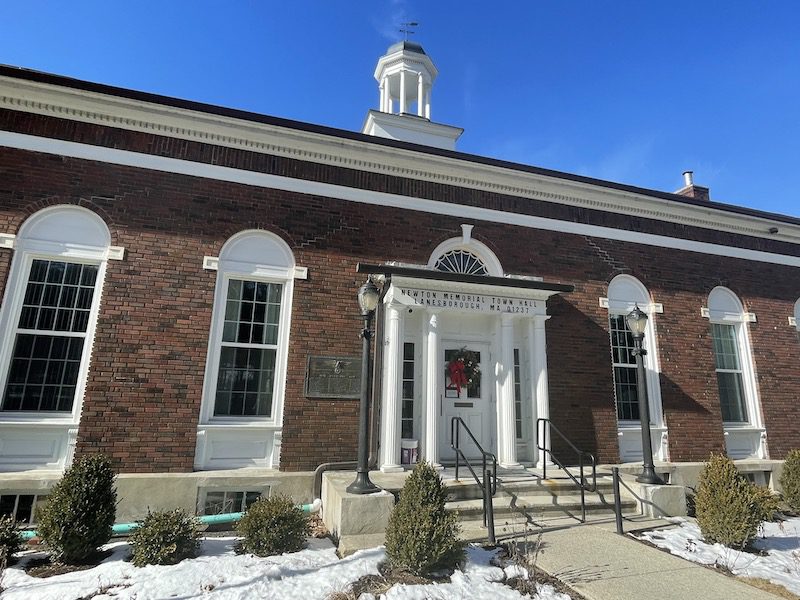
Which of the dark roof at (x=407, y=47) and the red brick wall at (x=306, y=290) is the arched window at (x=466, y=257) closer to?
the red brick wall at (x=306, y=290)

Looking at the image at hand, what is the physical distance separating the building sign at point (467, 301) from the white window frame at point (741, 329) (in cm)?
542

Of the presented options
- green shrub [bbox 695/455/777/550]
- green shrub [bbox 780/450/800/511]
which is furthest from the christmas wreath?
green shrub [bbox 780/450/800/511]

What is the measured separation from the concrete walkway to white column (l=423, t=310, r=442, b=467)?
7.83 ft

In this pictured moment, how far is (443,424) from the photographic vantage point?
9.04 meters

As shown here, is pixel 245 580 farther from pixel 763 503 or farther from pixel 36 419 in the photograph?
pixel 763 503

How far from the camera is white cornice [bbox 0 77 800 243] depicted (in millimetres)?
8023

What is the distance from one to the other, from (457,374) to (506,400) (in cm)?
106

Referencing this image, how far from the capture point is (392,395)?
830 centimetres

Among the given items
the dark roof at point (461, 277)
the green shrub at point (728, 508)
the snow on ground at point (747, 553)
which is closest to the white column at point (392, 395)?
the dark roof at point (461, 277)

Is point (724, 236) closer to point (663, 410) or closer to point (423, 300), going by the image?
point (663, 410)

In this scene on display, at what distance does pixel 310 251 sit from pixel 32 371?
492cm

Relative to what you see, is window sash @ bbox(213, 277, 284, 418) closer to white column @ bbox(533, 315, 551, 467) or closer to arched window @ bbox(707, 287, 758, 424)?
white column @ bbox(533, 315, 551, 467)

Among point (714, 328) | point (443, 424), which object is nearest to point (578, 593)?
point (443, 424)

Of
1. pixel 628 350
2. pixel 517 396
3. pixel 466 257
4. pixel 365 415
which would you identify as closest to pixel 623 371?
pixel 628 350
